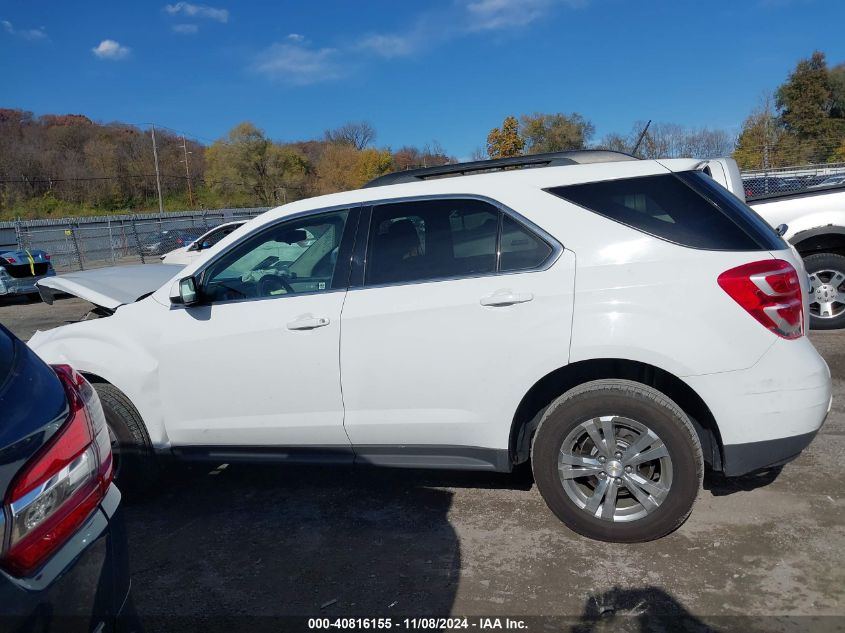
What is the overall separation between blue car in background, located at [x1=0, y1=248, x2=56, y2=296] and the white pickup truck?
14368 mm

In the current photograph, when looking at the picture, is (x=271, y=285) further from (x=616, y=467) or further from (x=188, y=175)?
(x=188, y=175)

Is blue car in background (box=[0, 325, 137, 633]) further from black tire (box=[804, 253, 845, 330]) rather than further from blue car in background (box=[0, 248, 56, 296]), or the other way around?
blue car in background (box=[0, 248, 56, 296])

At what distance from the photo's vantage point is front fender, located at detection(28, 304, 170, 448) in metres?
3.68

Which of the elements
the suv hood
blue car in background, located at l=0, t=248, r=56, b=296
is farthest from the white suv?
blue car in background, located at l=0, t=248, r=56, b=296

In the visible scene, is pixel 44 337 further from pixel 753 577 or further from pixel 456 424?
pixel 753 577

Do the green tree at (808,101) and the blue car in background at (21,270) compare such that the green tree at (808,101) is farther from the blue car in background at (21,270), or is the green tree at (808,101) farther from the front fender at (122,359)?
the front fender at (122,359)

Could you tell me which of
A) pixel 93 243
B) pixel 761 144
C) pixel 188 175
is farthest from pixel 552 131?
pixel 188 175

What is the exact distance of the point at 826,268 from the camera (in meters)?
7.00

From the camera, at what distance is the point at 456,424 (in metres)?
3.24

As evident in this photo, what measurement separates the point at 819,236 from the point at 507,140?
45618mm

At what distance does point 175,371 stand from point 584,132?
51.6 metres

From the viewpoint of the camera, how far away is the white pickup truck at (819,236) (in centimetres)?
692

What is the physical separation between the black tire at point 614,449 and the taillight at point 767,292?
0.56 metres

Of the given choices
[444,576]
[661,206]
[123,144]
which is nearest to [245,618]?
[444,576]
